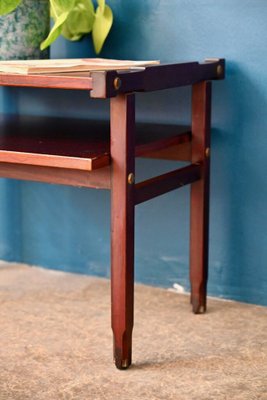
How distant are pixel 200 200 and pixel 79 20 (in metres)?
0.51

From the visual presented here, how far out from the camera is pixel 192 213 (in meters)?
1.81

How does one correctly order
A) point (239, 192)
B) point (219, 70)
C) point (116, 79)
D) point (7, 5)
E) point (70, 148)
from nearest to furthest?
point (116, 79), point (70, 148), point (7, 5), point (219, 70), point (239, 192)

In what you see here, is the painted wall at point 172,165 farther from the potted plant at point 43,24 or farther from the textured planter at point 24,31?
the textured planter at point 24,31

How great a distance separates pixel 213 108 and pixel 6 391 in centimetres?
82

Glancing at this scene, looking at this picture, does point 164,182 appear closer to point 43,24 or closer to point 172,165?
point 172,165

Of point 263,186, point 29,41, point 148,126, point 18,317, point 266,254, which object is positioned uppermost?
point 29,41

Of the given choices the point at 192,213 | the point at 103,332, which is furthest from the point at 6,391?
the point at 192,213

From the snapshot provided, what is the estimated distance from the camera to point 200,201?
179 centimetres

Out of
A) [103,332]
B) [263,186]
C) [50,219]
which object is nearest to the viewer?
[103,332]

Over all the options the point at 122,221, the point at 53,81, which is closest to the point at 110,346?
the point at 122,221

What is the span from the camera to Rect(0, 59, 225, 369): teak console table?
143 cm

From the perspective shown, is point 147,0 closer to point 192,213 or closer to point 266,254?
point 192,213

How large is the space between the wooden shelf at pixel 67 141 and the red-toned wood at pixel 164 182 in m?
0.06

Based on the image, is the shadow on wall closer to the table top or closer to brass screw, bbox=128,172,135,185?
the table top
